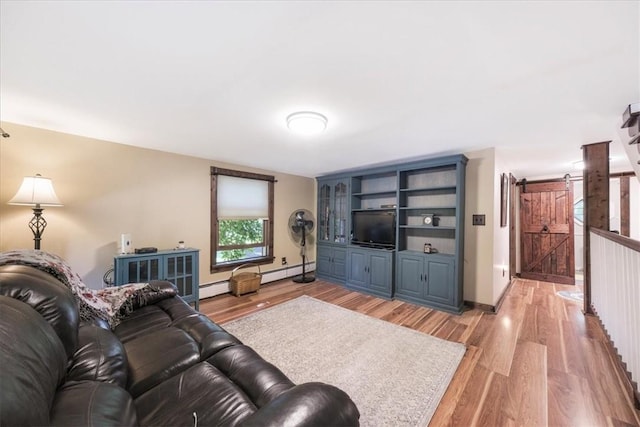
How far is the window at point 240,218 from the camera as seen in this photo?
398 cm

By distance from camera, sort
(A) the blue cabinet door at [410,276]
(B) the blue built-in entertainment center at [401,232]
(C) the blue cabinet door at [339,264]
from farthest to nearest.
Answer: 1. (C) the blue cabinet door at [339,264]
2. (A) the blue cabinet door at [410,276]
3. (B) the blue built-in entertainment center at [401,232]

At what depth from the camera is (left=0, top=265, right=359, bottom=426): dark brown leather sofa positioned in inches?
27.4

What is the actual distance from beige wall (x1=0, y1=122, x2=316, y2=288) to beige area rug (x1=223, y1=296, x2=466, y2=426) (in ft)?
5.63

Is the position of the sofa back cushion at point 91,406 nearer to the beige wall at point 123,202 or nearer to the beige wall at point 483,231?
the beige wall at point 123,202

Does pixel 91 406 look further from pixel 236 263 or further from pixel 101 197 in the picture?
pixel 236 263

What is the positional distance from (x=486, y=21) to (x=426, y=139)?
5.71 ft

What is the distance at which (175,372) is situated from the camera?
1245 mm

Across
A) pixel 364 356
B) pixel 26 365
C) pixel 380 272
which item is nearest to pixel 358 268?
pixel 380 272

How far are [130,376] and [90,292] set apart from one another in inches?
37.9

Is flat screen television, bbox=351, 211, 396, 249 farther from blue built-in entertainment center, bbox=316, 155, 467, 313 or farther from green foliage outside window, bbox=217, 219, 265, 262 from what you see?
green foliage outside window, bbox=217, 219, 265, 262

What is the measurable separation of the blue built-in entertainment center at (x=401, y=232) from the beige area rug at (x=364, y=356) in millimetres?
967

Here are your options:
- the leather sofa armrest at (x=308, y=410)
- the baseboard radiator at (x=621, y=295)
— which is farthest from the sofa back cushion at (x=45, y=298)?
the baseboard radiator at (x=621, y=295)

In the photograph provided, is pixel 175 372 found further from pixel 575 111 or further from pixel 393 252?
pixel 575 111

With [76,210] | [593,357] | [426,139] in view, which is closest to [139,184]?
[76,210]
